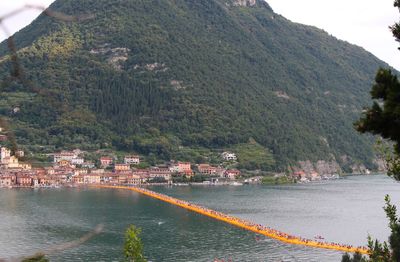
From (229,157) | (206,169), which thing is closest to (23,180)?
(206,169)

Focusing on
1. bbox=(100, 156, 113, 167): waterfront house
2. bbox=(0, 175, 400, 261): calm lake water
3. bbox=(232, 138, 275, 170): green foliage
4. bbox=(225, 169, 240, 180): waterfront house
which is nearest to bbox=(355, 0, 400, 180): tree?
bbox=(0, 175, 400, 261): calm lake water

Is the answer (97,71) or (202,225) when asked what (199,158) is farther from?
(202,225)

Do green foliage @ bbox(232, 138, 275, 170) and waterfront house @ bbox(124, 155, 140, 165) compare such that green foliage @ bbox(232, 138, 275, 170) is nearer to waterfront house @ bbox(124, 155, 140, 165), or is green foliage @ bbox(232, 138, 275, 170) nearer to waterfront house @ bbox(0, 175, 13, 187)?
waterfront house @ bbox(124, 155, 140, 165)

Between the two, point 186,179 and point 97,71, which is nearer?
point 186,179

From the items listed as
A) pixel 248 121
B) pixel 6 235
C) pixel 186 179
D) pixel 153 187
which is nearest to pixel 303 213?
pixel 6 235

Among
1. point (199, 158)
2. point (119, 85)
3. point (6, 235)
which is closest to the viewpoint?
point (6, 235)

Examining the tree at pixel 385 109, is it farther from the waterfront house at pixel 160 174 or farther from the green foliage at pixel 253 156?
the green foliage at pixel 253 156
